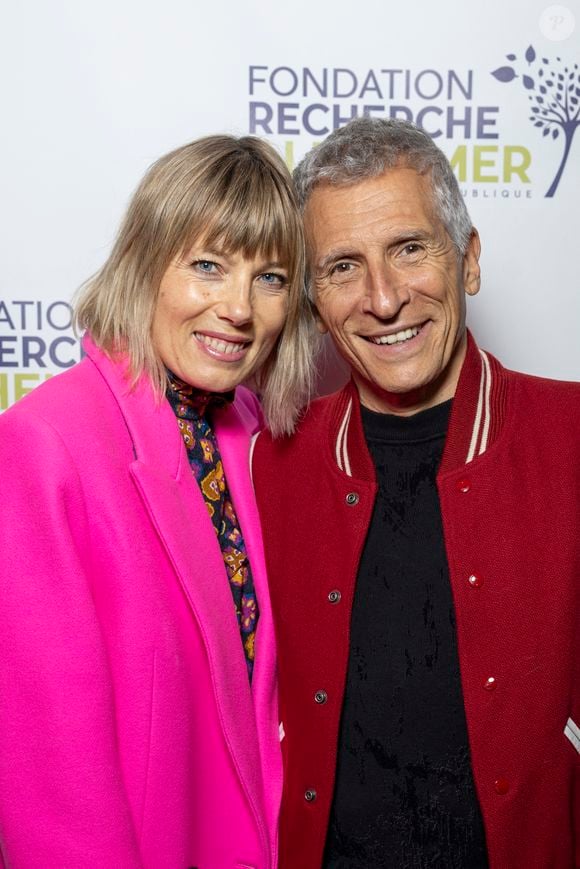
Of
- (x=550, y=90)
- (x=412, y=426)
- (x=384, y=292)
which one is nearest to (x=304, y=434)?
(x=412, y=426)

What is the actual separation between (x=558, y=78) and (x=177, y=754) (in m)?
1.78

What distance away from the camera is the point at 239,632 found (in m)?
1.48

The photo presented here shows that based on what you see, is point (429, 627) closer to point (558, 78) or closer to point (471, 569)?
point (471, 569)

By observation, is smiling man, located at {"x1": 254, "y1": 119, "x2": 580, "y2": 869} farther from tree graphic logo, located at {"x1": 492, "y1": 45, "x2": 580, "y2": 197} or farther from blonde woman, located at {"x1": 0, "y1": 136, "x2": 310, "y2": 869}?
tree graphic logo, located at {"x1": 492, "y1": 45, "x2": 580, "y2": 197}

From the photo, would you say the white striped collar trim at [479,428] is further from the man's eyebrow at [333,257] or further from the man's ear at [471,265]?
the man's eyebrow at [333,257]

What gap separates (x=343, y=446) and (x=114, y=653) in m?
0.60

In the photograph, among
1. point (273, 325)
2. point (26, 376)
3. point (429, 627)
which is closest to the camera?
point (429, 627)

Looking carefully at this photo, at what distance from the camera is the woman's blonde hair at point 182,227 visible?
1432 mm

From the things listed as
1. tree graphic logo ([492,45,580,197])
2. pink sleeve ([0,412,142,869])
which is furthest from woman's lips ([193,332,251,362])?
tree graphic logo ([492,45,580,197])

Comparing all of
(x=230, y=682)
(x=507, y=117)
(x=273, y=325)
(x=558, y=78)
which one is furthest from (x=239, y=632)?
(x=558, y=78)

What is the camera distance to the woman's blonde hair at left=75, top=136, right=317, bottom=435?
143cm

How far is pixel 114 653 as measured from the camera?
4.23 ft

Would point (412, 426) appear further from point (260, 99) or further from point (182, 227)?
point (260, 99)

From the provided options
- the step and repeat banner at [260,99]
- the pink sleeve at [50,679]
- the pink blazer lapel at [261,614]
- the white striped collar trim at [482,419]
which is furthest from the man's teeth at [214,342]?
the step and repeat banner at [260,99]
